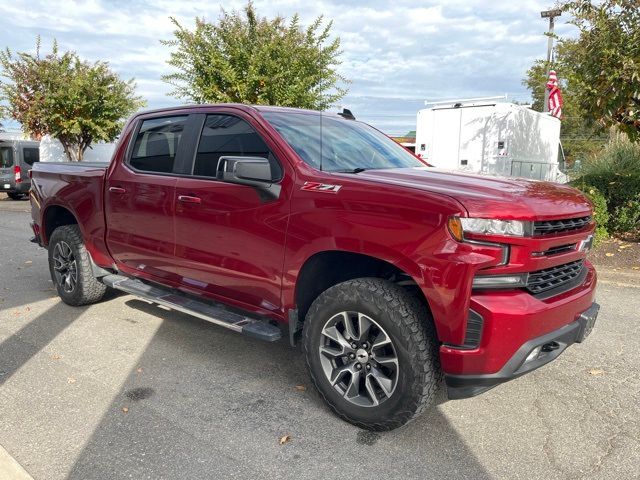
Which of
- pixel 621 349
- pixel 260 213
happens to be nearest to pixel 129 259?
pixel 260 213

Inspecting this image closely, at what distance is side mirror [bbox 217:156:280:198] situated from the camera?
3.23 m

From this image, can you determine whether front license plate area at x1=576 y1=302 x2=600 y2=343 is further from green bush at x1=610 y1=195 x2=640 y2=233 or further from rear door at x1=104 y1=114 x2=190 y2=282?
green bush at x1=610 y1=195 x2=640 y2=233

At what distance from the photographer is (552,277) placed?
2932 millimetres

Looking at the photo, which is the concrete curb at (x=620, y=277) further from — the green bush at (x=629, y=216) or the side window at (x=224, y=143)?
the side window at (x=224, y=143)

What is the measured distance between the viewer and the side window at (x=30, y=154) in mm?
20031

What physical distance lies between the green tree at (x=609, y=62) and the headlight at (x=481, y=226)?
604 centimetres

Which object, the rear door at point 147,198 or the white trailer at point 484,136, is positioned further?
the white trailer at point 484,136

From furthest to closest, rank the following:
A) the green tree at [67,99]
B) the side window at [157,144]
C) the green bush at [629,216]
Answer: the green tree at [67,99], the green bush at [629,216], the side window at [157,144]

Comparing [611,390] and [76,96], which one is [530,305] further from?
[76,96]

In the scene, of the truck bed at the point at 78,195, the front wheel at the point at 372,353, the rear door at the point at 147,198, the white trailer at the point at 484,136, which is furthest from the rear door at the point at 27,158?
the front wheel at the point at 372,353

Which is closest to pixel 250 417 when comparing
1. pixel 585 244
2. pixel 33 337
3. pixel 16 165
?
pixel 585 244

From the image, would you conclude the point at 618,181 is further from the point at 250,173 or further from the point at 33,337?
the point at 33,337

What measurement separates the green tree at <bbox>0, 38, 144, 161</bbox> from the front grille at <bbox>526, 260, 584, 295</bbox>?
1754 centimetres

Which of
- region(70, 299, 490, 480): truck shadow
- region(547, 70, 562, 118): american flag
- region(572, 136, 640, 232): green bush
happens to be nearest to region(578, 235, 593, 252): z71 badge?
region(70, 299, 490, 480): truck shadow
